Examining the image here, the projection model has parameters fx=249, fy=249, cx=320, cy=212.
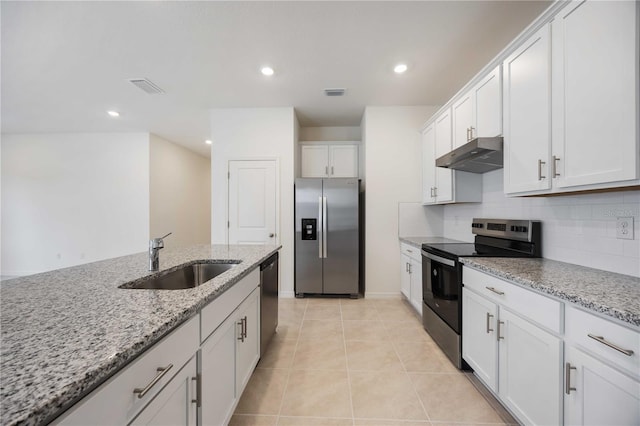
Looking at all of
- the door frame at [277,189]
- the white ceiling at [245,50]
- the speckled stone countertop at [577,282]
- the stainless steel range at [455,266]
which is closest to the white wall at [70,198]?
the white ceiling at [245,50]

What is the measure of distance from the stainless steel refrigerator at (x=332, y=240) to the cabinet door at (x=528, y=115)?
198cm

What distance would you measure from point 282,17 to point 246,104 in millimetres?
1758

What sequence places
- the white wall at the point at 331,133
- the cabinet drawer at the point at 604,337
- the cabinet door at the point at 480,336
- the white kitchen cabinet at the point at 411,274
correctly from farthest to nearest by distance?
the white wall at the point at 331,133
the white kitchen cabinet at the point at 411,274
the cabinet door at the point at 480,336
the cabinet drawer at the point at 604,337

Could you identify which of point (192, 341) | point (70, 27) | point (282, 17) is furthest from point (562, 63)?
point (70, 27)

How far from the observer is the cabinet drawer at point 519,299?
1126mm

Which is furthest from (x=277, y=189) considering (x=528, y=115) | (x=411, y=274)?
(x=528, y=115)

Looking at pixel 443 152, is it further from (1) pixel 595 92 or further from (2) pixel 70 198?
(2) pixel 70 198

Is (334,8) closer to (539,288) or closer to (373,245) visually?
(539,288)

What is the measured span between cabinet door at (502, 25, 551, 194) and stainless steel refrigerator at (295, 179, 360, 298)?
77.9 inches

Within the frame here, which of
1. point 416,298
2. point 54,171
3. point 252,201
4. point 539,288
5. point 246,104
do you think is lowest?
point 416,298

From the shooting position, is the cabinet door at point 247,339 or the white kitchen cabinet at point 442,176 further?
the white kitchen cabinet at point 442,176

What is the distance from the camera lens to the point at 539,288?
3.85ft

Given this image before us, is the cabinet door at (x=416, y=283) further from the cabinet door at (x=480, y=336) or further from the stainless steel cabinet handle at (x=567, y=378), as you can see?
the stainless steel cabinet handle at (x=567, y=378)

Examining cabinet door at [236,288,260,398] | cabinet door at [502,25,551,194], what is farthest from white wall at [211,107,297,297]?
cabinet door at [502,25,551,194]
